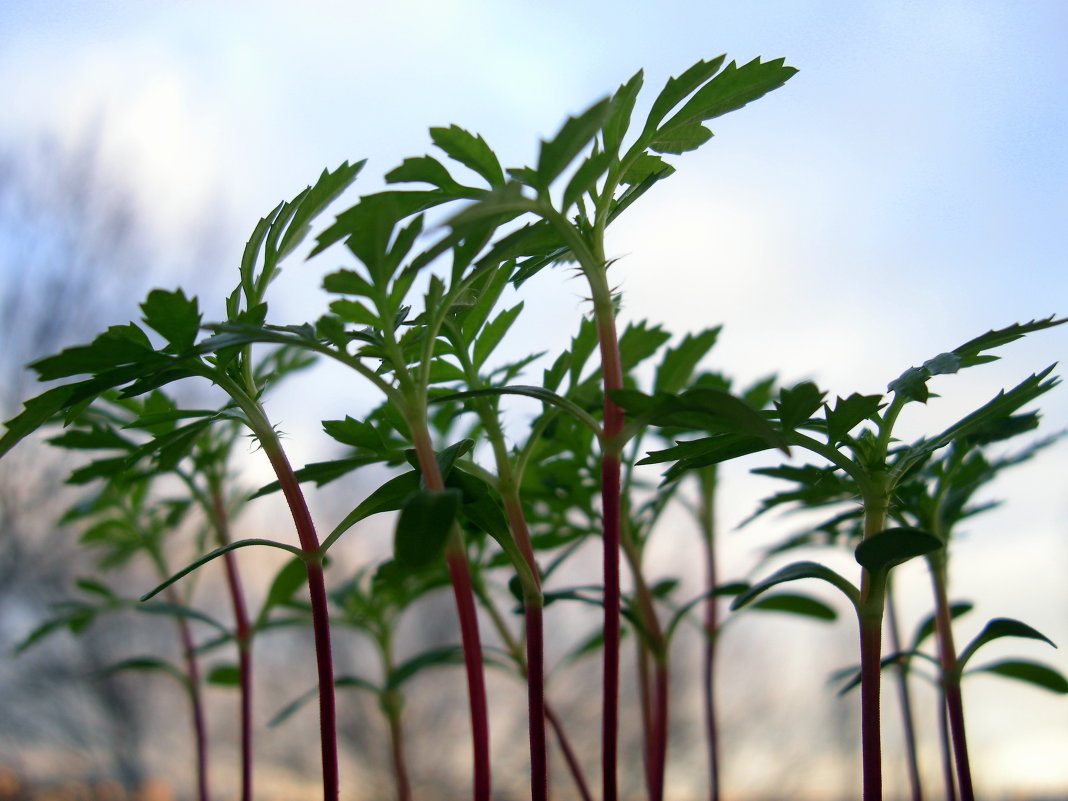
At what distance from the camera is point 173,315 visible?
1.55ft

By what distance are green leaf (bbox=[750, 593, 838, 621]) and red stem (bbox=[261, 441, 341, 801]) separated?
0.45 meters

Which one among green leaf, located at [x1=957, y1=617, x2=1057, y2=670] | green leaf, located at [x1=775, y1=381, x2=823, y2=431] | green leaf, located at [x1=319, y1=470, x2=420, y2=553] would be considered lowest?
A: green leaf, located at [x1=957, y1=617, x2=1057, y2=670]

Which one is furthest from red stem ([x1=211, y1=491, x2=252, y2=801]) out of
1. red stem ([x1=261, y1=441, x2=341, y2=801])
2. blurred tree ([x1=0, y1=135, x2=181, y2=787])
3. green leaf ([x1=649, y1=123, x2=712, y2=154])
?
blurred tree ([x1=0, y1=135, x2=181, y2=787])

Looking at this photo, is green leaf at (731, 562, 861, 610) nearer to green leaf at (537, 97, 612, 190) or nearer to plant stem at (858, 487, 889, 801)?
plant stem at (858, 487, 889, 801)

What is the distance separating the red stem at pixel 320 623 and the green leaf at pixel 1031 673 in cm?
48

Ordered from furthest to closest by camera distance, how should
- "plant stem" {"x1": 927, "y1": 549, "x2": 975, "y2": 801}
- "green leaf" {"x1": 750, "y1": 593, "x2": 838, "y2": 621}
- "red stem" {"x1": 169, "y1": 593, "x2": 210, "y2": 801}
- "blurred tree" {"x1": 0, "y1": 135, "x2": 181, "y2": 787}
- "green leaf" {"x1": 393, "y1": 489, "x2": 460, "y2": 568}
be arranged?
1. "blurred tree" {"x1": 0, "y1": 135, "x2": 181, "y2": 787}
2. "red stem" {"x1": 169, "y1": 593, "x2": 210, "y2": 801}
3. "green leaf" {"x1": 750, "y1": 593, "x2": 838, "y2": 621}
4. "plant stem" {"x1": 927, "y1": 549, "x2": 975, "y2": 801}
5. "green leaf" {"x1": 393, "y1": 489, "x2": 460, "y2": 568}

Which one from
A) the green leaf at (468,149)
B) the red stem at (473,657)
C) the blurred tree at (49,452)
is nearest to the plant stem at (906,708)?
the red stem at (473,657)

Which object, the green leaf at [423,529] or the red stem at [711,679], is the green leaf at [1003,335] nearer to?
the green leaf at [423,529]

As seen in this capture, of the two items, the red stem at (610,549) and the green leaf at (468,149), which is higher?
the green leaf at (468,149)

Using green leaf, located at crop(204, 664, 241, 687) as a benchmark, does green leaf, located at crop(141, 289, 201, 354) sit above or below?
above

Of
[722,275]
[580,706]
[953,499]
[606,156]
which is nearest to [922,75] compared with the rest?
[722,275]

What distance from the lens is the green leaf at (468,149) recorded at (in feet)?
1.57

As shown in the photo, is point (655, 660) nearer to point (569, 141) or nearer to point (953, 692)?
point (953, 692)

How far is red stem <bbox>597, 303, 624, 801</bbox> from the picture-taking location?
478 mm
